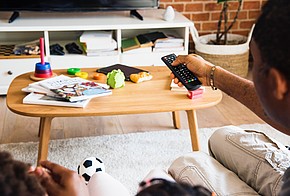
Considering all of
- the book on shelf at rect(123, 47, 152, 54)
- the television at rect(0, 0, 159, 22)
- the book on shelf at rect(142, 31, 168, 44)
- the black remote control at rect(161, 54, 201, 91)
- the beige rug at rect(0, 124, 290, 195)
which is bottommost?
Answer: the beige rug at rect(0, 124, 290, 195)

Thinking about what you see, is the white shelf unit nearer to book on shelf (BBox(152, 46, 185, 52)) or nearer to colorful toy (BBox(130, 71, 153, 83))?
book on shelf (BBox(152, 46, 185, 52))

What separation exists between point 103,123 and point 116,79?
0.58 meters

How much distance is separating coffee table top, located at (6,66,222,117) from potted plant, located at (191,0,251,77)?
1025 millimetres

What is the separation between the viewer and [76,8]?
9.76 feet

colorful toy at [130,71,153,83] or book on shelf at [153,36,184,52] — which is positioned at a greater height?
colorful toy at [130,71,153,83]

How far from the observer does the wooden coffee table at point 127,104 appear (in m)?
1.83

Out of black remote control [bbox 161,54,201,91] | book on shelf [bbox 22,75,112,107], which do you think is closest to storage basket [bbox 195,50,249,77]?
book on shelf [bbox 22,75,112,107]

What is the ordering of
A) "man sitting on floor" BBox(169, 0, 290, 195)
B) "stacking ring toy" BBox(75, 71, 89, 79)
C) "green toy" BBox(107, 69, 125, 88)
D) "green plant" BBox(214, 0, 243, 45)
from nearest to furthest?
"man sitting on floor" BBox(169, 0, 290, 195) < "green toy" BBox(107, 69, 125, 88) < "stacking ring toy" BBox(75, 71, 89, 79) < "green plant" BBox(214, 0, 243, 45)

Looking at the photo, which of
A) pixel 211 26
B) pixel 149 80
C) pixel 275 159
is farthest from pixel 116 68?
pixel 211 26

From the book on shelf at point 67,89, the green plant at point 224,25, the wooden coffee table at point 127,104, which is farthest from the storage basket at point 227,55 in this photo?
the book on shelf at point 67,89

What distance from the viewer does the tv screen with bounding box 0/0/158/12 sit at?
2.91m

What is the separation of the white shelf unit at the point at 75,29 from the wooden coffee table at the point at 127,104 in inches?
28.0

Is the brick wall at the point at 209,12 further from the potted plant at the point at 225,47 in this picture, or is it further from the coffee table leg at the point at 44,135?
the coffee table leg at the point at 44,135

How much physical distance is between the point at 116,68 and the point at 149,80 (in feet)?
0.68
